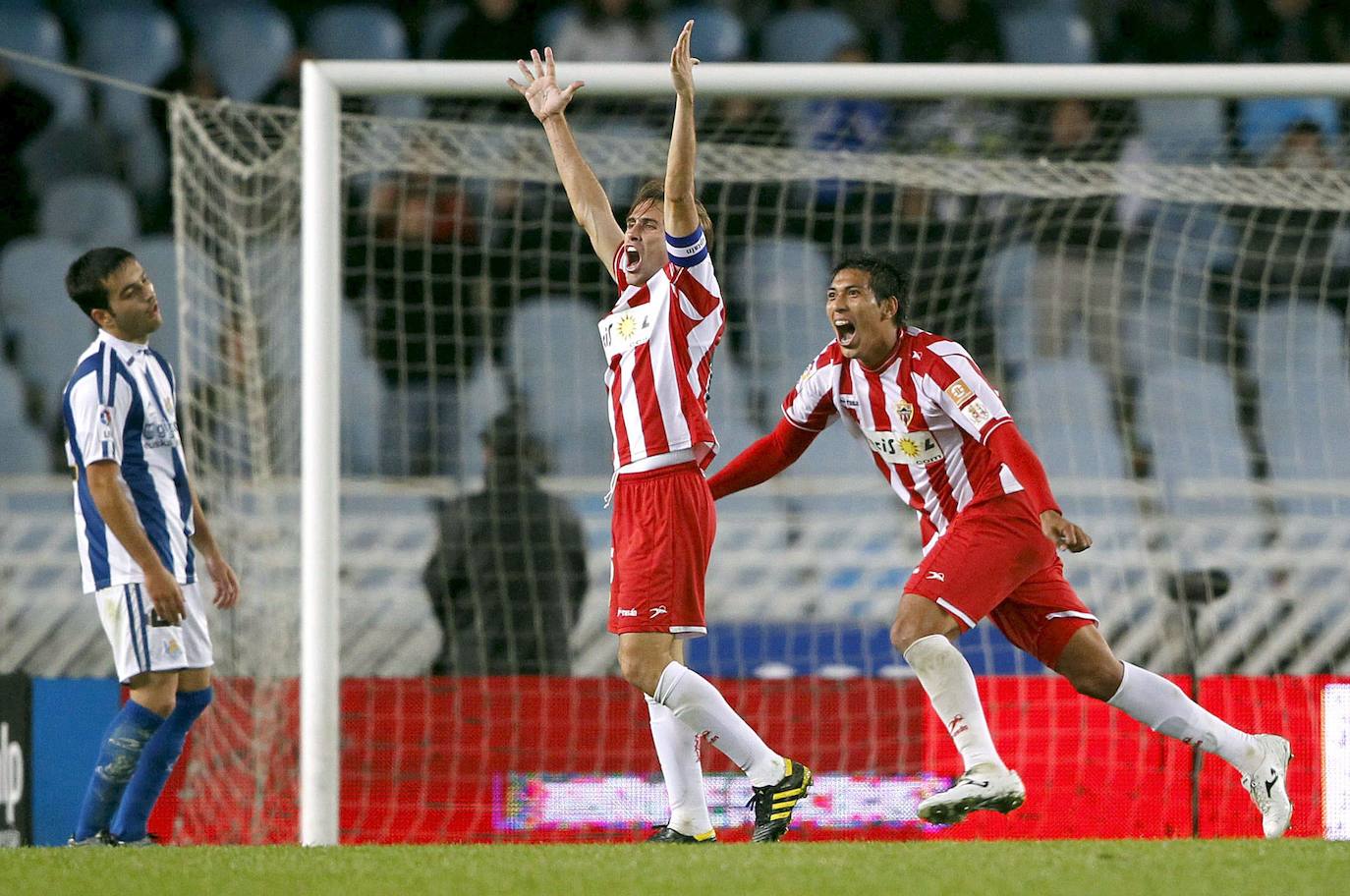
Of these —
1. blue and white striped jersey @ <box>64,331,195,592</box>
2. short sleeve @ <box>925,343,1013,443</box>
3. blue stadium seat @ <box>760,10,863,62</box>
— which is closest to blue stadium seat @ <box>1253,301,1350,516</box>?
blue stadium seat @ <box>760,10,863,62</box>

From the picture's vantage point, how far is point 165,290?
32.3 ft

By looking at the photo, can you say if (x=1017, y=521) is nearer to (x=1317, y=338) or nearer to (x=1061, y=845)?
(x=1061, y=845)

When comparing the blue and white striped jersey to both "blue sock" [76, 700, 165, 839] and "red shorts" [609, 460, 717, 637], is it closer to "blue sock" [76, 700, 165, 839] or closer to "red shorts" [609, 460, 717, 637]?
"blue sock" [76, 700, 165, 839]

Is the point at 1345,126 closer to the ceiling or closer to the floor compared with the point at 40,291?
closer to the ceiling

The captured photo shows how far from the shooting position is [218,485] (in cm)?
783

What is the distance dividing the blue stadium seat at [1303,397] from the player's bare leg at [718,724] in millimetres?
6132

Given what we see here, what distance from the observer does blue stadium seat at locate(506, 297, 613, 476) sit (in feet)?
32.1

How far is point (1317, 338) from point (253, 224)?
245 inches

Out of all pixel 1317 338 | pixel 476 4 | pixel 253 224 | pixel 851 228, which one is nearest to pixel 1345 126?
pixel 1317 338

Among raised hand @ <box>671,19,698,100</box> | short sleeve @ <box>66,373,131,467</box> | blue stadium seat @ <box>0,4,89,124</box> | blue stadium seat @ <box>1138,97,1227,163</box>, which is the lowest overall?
short sleeve @ <box>66,373,131,467</box>

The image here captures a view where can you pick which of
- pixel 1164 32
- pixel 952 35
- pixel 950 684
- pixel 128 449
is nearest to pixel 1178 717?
pixel 950 684

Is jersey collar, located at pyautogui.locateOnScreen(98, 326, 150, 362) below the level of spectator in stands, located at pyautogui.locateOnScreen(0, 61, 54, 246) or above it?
below

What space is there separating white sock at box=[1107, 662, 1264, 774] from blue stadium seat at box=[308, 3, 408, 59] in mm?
8002

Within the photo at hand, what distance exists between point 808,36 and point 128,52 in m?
4.60
